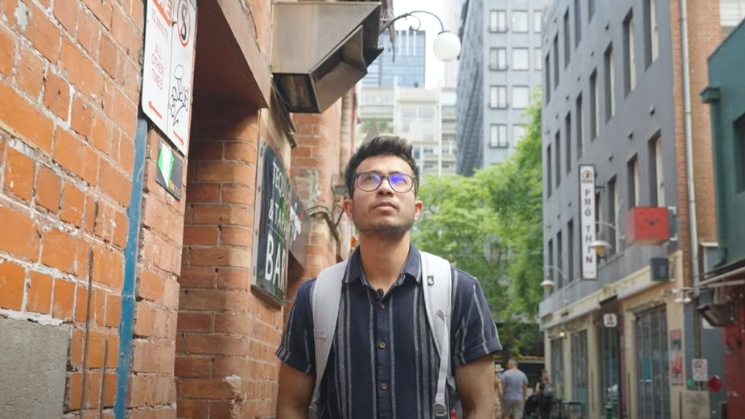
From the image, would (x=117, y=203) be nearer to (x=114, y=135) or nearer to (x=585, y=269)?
(x=114, y=135)

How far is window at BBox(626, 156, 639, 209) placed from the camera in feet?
73.3

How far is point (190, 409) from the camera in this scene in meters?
5.51

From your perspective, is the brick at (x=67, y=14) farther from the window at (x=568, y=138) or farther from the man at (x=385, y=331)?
the window at (x=568, y=138)

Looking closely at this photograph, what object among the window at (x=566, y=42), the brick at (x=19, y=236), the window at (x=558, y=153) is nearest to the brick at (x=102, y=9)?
the brick at (x=19, y=236)

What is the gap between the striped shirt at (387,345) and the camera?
309 cm

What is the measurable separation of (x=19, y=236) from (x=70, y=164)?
0.40m

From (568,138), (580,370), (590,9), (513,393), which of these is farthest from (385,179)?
(568,138)

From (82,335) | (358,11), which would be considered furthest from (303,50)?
(82,335)

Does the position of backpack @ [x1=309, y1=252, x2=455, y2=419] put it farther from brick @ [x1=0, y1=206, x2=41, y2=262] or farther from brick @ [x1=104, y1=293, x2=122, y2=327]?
brick @ [x1=0, y1=206, x2=41, y2=262]

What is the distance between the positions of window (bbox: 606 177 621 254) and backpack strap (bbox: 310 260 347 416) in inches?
843

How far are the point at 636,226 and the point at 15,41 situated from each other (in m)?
18.0

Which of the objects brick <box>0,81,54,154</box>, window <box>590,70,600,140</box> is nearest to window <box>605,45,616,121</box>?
window <box>590,70,600,140</box>

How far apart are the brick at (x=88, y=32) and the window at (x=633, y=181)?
808 inches

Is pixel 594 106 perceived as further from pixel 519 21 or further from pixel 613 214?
pixel 519 21
